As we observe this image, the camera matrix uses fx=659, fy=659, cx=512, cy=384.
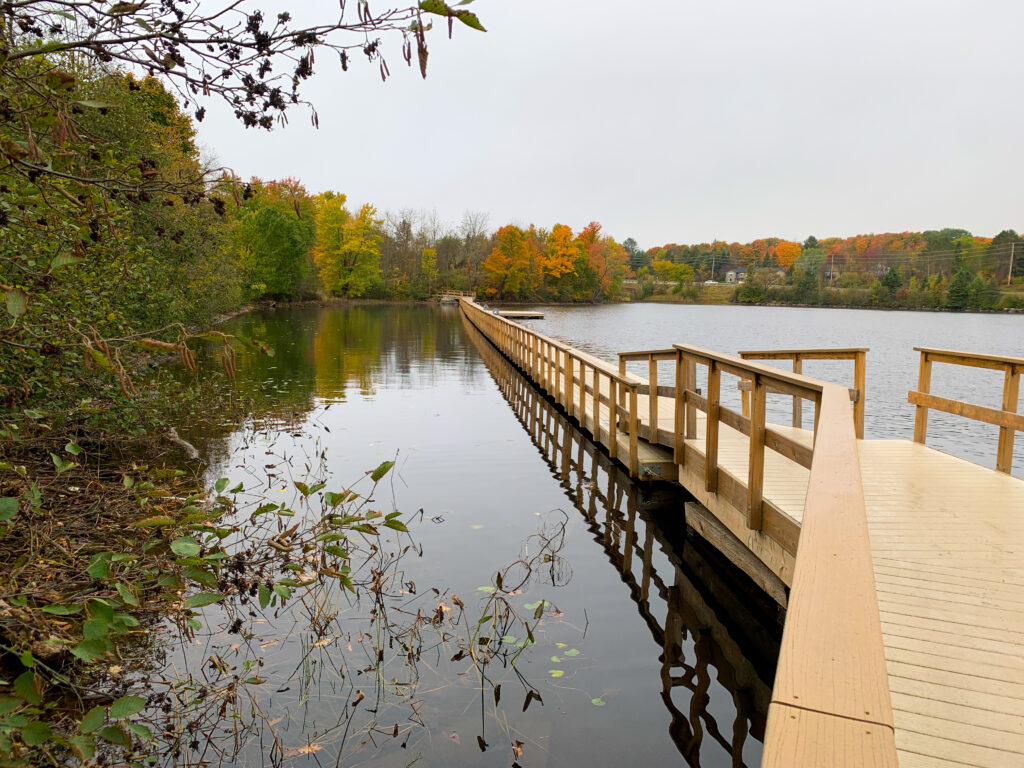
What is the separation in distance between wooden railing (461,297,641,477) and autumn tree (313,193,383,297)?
49.5 meters

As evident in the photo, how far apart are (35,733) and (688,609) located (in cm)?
423

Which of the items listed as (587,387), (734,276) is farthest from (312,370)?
(734,276)

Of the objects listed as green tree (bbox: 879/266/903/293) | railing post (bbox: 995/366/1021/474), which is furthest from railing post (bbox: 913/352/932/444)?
green tree (bbox: 879/266/903/293)

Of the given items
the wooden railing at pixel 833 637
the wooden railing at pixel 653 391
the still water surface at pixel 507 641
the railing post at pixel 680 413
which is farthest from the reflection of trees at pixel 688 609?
the wooden railing at pixel 833 637

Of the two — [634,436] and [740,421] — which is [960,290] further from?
[740,421]

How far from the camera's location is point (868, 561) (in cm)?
153

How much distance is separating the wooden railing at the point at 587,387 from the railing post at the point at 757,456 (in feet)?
9.74

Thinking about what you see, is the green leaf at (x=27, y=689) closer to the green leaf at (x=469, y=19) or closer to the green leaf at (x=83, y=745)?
the green leaf at (x=83, y=745)

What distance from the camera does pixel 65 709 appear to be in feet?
10.9

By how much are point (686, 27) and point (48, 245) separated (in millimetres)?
45163

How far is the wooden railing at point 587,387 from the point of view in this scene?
319 inches

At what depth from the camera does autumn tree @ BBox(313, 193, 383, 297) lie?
2613 inches

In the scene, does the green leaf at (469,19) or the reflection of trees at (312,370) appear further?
the reflection of trees at (312,370)

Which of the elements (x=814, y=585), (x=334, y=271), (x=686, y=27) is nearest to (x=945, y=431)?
(x=814, y=585)
